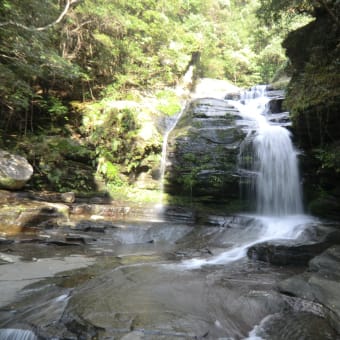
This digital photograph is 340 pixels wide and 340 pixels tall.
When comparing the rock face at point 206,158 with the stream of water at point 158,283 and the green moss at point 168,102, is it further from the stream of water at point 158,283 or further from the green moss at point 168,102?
the green moss at point 168,102

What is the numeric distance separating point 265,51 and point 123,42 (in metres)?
14.9

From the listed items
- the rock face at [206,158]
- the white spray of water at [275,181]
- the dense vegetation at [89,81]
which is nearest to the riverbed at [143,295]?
the white spray of water at [275,181]

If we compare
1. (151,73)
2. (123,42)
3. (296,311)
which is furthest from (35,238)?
(151,73)

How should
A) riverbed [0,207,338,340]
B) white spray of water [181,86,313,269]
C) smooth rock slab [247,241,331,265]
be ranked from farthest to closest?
white spray of water [181,86,313,269] → smooth rock slab [247,241,331,265] → riverbed [0,207,338,340]

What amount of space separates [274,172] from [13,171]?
836cm

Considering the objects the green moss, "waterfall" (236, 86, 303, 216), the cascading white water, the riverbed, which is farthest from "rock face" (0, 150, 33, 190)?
the cascading white water

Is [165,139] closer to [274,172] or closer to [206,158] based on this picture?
[206,158]

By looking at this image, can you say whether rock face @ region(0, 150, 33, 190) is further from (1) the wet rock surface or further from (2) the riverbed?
(2) the riverbed

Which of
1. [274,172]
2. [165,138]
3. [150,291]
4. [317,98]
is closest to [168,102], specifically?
[165,138]

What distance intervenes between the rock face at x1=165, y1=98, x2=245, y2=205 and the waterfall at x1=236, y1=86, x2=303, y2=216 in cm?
66

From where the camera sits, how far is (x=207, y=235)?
791cm

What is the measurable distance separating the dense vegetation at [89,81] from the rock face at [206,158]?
980 millimetres

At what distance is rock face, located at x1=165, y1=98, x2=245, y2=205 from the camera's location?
9.88 m

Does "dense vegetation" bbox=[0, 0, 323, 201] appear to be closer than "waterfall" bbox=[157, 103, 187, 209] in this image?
Yes
